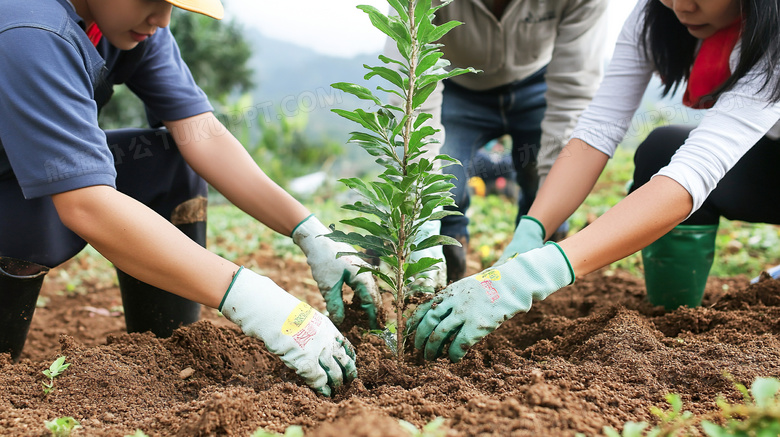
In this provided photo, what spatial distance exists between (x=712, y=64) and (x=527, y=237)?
89cm

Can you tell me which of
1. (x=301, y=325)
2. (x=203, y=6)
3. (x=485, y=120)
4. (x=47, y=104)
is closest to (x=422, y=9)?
(x=203, y=6)

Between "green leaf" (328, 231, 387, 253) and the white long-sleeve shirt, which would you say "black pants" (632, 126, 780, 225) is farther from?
"green leaf" (328, 231, 387, 253)

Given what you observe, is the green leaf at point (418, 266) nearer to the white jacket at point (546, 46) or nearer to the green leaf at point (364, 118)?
the green leaf at point (364, 118)

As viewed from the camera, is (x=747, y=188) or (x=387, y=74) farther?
(x=747, y=188)

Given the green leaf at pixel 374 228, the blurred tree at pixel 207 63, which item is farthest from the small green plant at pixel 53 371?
the blurred tree at pixel 207 63

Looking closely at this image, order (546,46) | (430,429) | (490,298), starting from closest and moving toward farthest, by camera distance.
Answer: (430,429)
(490,298)
(546,46)

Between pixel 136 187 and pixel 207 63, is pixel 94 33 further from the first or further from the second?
pixel 207 63

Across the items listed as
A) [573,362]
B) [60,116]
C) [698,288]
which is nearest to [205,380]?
[60,116]

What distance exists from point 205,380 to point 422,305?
70 cm

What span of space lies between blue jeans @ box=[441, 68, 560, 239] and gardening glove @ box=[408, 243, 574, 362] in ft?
4.03

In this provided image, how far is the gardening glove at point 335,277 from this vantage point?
1.83 meters

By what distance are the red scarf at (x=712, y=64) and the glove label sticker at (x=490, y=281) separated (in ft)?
3.55

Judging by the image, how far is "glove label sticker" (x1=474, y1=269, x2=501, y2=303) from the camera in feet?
5.05

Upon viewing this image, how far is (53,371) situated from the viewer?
1.50 metres
